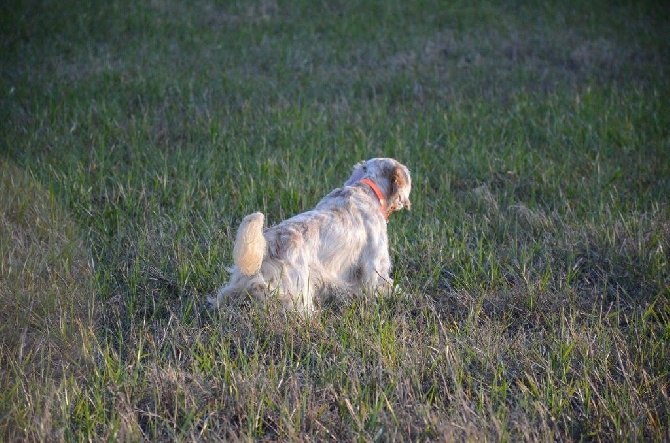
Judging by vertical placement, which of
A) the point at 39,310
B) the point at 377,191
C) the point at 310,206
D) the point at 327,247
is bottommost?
the point at 310,206

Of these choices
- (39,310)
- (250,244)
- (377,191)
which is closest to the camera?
(250,244)

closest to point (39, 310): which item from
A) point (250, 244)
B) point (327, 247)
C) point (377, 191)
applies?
point (250, 244)

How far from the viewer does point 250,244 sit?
12.4 ft

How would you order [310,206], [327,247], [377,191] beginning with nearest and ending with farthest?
[327,247] → [377,191] → [310,206]

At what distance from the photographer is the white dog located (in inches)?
160

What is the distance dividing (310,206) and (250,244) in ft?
7.12

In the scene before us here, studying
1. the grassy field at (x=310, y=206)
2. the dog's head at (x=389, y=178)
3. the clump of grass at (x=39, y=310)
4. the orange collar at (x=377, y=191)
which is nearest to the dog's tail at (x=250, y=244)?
the grassy field at (x=310, y=206)

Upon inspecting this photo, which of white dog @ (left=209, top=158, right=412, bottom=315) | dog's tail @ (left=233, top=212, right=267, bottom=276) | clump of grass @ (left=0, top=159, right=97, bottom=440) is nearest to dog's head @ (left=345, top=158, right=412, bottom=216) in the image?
white dog @ (left=209, top=158, right=412, bottom=315)

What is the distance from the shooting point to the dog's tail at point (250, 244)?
12.2ft

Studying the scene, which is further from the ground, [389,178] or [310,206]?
[389,178]

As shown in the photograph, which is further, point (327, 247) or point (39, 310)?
point (327, 247)

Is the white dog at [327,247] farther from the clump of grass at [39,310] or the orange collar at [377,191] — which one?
the clump of grass at [39,310]

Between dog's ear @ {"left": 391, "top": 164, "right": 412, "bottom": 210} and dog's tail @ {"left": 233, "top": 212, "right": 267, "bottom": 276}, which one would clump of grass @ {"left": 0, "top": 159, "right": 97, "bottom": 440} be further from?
dog's ear @ {"left": 391, "top": 164, "right": 412, "bottom": 210}

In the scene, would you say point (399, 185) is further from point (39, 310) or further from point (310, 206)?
point (39, 310)
